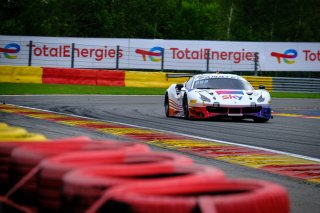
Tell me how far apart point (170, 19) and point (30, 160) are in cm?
6354

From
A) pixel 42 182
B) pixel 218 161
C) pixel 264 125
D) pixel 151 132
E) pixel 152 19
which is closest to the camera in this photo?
pixel 42 182

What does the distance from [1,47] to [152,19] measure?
104 ft

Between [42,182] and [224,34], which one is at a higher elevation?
[224,34]

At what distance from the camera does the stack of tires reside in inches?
101

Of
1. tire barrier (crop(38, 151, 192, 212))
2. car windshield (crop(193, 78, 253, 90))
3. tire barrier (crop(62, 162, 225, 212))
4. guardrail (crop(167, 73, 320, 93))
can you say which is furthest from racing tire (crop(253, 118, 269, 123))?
guardrail (crop(167, 73, 320, 93))

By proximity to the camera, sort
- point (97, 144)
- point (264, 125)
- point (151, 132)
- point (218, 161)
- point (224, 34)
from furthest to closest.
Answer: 1. point (224, 34)
2. point (264, 125)
3. point (151, 132)
4. point (218, 161)
5. point (97, 144)

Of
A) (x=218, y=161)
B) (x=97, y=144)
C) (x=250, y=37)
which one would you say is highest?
(x=250, y=37)

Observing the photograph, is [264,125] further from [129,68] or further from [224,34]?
[224,34]

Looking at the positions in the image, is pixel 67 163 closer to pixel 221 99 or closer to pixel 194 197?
pixel 194 197

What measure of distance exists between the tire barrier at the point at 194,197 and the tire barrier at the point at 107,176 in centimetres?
7

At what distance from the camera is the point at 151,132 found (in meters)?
12.9

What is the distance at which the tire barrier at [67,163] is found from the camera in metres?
3.04

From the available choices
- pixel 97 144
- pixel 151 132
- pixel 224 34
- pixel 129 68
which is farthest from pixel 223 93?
pixel 224 34

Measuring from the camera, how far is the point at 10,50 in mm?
33594
